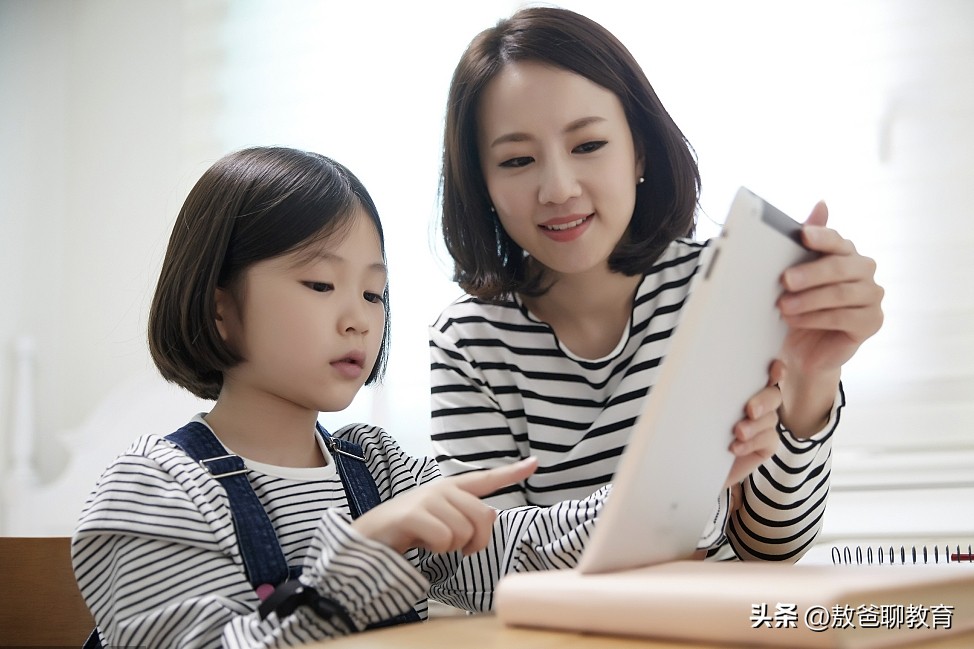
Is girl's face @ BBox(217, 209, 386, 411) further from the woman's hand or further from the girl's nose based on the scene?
the woman's hand

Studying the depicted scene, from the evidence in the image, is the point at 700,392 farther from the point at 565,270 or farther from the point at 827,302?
the point at 565,270

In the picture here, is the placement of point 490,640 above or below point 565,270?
below

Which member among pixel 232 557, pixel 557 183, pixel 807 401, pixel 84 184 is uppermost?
pixel 84 184

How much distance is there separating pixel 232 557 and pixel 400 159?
5.09ft

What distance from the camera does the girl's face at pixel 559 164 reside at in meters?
1.05

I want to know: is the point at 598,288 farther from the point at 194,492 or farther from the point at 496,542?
the point at 194,492

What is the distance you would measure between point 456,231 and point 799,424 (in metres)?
0.56

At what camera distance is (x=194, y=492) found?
2.48 ft

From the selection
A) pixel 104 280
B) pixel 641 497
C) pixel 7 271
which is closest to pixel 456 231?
pixel 641 497

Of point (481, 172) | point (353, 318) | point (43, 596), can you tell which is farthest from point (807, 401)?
point (43, 596)

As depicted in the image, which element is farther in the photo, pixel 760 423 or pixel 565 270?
pixel 565 270

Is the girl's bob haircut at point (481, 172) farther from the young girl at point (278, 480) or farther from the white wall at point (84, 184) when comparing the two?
the white wall at point (84, 184)

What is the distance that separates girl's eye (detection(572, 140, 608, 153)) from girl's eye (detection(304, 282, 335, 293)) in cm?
37

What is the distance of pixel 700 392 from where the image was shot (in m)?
0.54
